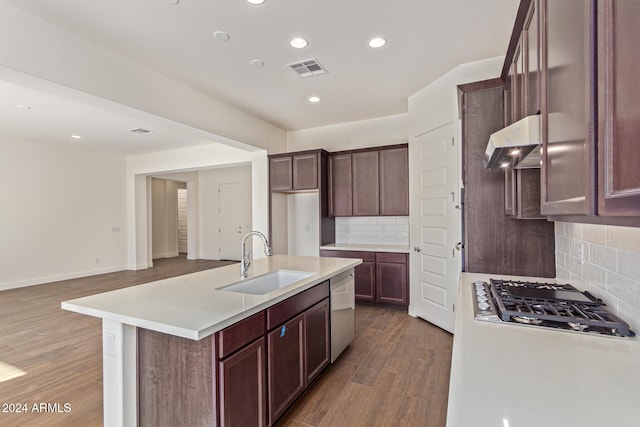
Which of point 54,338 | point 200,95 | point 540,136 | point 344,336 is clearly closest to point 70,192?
point 54,338

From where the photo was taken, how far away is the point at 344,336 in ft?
9.43

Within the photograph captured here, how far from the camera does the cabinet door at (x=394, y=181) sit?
4.48m

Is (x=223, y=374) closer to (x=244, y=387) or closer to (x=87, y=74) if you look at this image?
(x=244, y=387)

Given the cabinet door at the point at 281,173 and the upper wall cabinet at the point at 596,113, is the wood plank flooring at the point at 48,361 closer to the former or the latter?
the upper wall cabinet at the point at 596,113

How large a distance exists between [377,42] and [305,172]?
95.0 inches

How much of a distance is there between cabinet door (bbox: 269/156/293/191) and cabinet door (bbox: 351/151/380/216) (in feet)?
3.45

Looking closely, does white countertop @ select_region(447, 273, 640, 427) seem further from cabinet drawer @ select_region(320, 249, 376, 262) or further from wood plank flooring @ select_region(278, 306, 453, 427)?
cabinet drawer @ select_region(320, 249, 376, 262)

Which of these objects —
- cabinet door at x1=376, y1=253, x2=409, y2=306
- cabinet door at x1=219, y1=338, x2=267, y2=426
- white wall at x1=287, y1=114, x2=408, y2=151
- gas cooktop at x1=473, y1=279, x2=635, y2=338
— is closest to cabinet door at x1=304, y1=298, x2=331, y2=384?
cabinet door at x1=219, y1=338, x2=267, y2=426

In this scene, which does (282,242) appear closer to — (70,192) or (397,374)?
(397,374)

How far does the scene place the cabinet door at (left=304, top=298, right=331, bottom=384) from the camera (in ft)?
7.30

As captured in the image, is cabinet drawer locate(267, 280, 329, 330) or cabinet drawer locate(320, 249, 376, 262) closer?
cabinet drawer locate(267, 280, 329, 330)

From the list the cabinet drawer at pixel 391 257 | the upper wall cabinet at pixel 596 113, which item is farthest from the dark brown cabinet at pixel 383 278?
the upper wall cabinet at pixel 596 113

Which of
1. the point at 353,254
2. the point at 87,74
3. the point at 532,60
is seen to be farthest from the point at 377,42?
the point at 353,254

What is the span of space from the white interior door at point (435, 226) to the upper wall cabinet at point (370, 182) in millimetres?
548
